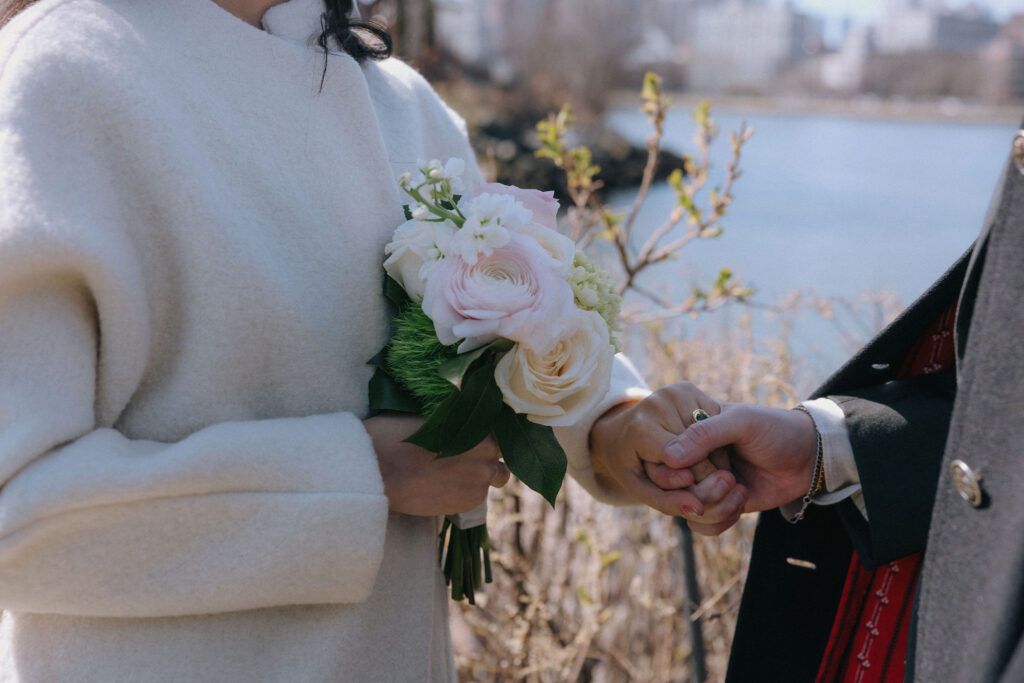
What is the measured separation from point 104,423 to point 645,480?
0.77m

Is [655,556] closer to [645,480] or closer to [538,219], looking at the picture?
[645,480]

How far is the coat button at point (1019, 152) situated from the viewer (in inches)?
31.7

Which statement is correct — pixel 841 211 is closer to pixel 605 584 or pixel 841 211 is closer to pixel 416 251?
pixel 605 584

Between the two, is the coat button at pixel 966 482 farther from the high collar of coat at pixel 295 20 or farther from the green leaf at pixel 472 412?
the high collar of coat at pixel 295 20

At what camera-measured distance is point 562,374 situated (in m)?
1.01

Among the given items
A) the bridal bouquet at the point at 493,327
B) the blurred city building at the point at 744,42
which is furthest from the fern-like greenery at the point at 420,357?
the blurred city building at the point at 744,42

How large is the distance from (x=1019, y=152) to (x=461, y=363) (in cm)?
58

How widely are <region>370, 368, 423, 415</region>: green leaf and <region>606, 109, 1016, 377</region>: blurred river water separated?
1181mm

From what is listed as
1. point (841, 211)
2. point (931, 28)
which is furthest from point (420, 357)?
point (931, 28)

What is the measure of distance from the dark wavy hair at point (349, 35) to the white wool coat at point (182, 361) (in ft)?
0.33

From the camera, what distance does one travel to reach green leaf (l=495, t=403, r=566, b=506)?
1.02m

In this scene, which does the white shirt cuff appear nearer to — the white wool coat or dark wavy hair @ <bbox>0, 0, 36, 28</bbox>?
the white wool coat

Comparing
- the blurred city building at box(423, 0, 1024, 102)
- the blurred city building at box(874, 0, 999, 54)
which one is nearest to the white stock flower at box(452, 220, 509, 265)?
the blurred city building at box(423, 0, 1024, 102)

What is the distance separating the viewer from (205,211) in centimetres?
97
